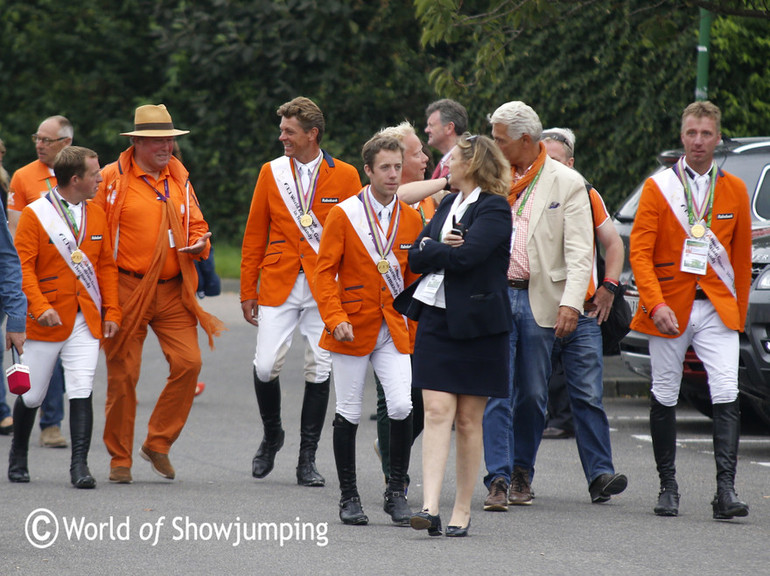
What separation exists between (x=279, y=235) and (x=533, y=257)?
1702 millimetres

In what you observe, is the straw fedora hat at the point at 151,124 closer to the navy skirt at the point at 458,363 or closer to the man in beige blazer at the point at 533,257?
the man in beige blazer at the point at 533,257

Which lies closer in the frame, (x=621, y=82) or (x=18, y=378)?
(x=18, y=378)

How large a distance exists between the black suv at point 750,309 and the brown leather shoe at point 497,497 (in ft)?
8.06

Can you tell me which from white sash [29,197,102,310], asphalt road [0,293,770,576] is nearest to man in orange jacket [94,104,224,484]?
white sash [29,197,102,310]

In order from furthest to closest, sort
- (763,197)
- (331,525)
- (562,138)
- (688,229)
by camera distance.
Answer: (763,197) < (562,138) < (688,229) < (331,525)

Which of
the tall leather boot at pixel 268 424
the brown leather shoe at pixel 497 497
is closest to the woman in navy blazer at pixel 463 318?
the brown leather shoe at pixel 497 497

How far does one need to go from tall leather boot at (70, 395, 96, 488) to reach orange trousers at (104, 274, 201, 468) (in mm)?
140

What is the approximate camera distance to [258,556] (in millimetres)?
6051

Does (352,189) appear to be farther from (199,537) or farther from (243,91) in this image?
(243,91)

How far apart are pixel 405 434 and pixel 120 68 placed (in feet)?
77.7

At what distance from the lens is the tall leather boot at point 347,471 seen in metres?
6.77

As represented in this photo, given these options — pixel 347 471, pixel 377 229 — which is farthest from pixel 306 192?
pixel 347 471

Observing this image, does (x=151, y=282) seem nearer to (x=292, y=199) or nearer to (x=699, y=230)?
(x=292, y=199)

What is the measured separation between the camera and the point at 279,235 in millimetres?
8164
